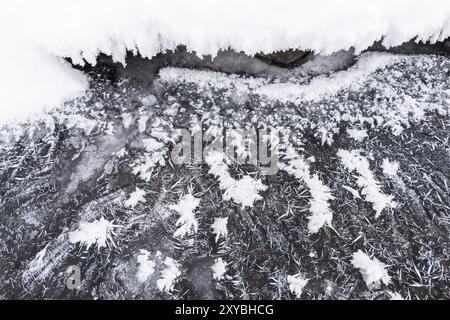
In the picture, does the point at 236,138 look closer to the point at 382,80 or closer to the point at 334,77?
the point at 334,77

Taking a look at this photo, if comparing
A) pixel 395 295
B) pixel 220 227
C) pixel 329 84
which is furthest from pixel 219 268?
pixel 329 84

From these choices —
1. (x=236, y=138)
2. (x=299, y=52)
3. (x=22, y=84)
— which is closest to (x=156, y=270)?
(x=236, y=138)

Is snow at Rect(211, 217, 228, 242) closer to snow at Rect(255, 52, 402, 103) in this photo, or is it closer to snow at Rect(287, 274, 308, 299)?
snow at Rect(287, 274, 308, 299)

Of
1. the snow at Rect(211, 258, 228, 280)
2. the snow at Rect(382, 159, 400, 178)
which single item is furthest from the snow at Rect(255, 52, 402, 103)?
the snow at Rect(211, 258, 228, 280)

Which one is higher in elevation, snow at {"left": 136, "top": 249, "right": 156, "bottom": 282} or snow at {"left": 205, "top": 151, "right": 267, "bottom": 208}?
snow at {"left": 205, "top": 151, "right": 267, "bottom": 208}

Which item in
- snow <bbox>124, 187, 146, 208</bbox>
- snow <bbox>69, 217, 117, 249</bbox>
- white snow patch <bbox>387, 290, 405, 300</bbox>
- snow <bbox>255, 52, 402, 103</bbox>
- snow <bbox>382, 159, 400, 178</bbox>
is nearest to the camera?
white snow patch <bbox>387, 290, 405, 300</bbox>

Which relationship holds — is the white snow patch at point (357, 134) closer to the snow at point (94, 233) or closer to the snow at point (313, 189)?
the snow at point (313, 189)

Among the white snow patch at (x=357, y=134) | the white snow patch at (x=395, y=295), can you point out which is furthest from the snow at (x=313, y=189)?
the white snow patch at (x=395, y=295)

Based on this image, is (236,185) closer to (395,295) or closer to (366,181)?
(366,181)
